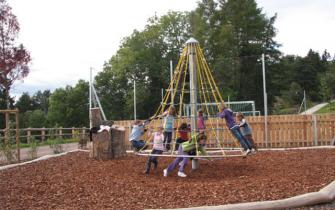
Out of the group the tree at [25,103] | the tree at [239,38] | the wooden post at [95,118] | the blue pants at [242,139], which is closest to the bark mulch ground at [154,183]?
the blue pants at [242,139]

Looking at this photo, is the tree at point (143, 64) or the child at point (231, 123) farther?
the tree at point (143, 64)

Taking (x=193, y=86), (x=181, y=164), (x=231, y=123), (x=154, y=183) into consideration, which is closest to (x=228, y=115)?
(x=231, y=123)

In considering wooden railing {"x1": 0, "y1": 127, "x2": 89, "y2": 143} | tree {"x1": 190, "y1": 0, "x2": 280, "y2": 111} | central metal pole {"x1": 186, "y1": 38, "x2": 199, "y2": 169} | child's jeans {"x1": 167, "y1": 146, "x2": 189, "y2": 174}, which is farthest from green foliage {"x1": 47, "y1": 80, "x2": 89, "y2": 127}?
child's jeans {"x1": 167, "y1": 146, "x2": 189, "y2": 174}

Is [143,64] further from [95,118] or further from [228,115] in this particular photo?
[228,115]

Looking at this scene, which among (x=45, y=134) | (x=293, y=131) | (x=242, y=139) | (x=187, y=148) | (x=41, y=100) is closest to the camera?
(x=187, y=148)

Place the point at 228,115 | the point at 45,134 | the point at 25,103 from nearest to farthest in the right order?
the point at 228,115
the point at 45,134
the point at 25,103

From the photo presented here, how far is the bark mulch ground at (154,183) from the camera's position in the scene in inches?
240

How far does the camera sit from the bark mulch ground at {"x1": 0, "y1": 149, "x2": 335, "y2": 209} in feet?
20.0

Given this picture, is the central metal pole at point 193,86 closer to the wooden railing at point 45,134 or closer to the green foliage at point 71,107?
the wooden railing at point 45,134

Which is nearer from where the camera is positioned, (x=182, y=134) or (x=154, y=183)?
(x=154, y=183)

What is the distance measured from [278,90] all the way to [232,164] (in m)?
34.4

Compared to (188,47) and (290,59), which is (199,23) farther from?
(188,47)

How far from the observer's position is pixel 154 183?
779cm

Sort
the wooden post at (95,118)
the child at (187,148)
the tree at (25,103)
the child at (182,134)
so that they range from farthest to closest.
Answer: the tree at (25,103)
the wooden post at (95,118)
the child at (182,134)
the child at (187,148)
